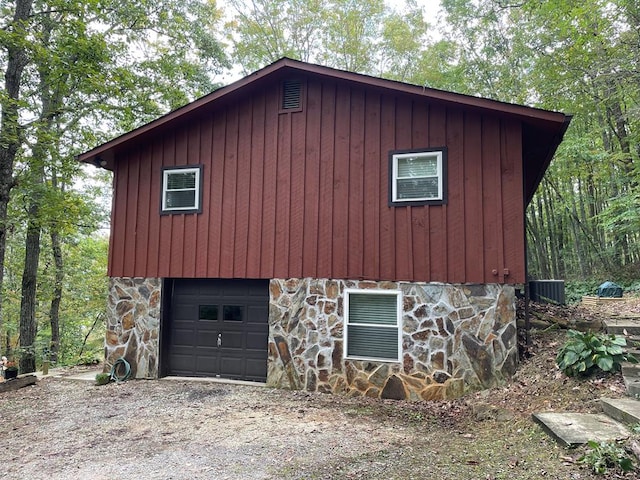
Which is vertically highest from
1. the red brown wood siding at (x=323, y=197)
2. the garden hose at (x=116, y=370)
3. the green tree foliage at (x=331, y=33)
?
the green tree foliage at (x=331, y=33)

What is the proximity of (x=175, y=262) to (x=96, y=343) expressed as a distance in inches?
607

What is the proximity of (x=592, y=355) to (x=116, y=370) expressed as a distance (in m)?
8.32

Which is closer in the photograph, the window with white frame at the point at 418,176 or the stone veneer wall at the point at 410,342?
the stone veneer wall at the point at 410,342

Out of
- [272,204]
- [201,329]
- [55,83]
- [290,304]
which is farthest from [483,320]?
[55,83]

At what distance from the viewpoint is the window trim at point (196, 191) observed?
27.6 feet

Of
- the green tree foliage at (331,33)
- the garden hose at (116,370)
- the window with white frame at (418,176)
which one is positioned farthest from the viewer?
the green tree foliage at (331,33)

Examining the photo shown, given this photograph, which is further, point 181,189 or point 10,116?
point 10,116

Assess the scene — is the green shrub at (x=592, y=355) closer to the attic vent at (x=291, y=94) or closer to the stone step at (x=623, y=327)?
the stone step at (x=623, y=327)

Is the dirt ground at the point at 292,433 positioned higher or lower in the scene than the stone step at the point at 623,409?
lower

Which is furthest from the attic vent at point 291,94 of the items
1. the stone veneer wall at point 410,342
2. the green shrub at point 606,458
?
the green shrub at point 606,458

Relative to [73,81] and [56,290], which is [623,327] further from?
[56,290]

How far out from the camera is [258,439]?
4.95 m

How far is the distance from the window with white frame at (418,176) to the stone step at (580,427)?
3589 mm

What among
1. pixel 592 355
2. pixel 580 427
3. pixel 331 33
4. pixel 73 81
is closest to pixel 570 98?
pixel 331 33
